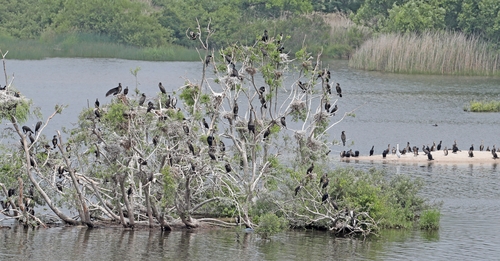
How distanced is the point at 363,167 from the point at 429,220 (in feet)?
36.6

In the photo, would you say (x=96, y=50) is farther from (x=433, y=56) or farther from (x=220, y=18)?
(x=433, y=56)

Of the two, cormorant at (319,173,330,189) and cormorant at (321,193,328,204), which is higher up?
cormorant at (319,173,330,189)

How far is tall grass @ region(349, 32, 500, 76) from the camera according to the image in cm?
6919

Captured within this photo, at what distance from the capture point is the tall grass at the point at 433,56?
6919cm

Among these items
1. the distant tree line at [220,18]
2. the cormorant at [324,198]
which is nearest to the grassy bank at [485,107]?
the distant tree line at [220,18]

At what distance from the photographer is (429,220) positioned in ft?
82.8

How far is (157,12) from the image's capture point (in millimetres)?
85000

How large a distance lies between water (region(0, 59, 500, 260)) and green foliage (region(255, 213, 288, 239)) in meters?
0.35

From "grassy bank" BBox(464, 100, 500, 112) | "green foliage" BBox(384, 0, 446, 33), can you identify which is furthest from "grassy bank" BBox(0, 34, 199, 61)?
"grassy bank" BBox(464, 100, 500, 112)

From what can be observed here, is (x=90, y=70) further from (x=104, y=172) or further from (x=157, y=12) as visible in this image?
(x=104, y=172)

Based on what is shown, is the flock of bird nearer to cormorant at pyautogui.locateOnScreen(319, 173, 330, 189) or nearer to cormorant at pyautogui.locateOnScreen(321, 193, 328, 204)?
cormorant at pyautogui.locateOnScreen(319, 173, 330, 189)

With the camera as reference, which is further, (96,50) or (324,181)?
(96,50)

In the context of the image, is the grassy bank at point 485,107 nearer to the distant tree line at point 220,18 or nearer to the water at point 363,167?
the water at point 363,167

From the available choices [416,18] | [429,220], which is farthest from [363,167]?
[416,18]
